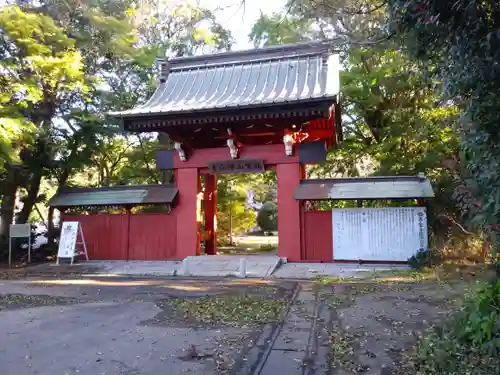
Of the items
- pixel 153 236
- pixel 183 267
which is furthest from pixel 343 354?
pixel 153 236

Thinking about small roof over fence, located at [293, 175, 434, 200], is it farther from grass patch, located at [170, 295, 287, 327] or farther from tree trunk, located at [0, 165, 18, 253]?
tree trunk, located at [0, 165, 18, 253]

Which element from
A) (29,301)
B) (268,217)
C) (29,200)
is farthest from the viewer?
(268,217)

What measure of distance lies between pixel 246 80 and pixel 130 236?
6.54m

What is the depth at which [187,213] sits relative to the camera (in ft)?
43.4

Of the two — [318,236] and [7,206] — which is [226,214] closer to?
[318,236]

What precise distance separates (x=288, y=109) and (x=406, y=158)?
18.7ft

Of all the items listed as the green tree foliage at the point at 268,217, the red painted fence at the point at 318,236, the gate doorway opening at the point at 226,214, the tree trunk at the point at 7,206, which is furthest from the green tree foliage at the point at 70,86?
the green tree foliage at the point at 268,217

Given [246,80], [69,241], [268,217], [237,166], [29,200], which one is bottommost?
[69,241]

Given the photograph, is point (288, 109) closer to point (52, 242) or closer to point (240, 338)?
point (240, 338)

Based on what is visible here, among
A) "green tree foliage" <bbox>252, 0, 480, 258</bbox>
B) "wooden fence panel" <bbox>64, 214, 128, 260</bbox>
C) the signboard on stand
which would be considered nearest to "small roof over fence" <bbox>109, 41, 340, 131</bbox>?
"green tree foliage" <bbox>252, 0, 480, 258</bbox>

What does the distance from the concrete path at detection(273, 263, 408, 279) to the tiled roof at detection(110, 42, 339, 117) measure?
14.6ft

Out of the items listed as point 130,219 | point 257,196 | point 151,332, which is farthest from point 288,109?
point 257,196

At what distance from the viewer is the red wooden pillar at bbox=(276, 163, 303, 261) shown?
12.3m

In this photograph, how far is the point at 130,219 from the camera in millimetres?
13906
